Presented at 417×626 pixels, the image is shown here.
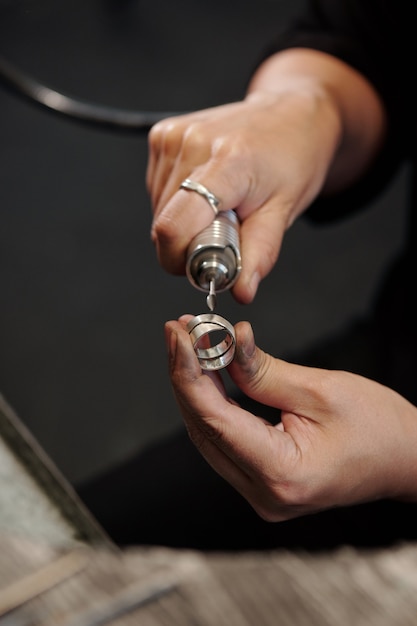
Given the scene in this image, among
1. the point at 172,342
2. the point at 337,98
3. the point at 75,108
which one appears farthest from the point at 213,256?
the point at 75,108

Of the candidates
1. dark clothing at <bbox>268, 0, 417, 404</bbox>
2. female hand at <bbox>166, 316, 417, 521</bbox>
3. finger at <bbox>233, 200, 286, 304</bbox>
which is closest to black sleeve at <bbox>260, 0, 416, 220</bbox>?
dark clothing at <bbox>268, 0, 417, 404</bbox>

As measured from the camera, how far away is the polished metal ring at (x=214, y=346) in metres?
0.37

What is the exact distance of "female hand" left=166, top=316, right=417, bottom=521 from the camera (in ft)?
1.22

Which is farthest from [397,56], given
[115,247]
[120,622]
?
[120,622]

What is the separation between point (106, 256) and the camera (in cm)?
79

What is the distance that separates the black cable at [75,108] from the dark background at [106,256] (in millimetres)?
13

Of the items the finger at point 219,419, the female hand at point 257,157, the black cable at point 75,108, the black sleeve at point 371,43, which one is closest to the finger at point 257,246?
the female hand at point 257,157

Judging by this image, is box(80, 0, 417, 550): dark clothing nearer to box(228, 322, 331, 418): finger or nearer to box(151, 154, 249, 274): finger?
box(228, 322, 331, 418): finger

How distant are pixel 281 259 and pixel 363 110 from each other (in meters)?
0.15

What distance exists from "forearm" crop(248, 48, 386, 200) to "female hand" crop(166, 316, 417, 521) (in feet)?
0.91

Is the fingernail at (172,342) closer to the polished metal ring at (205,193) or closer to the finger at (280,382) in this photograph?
the finger at (280,382)

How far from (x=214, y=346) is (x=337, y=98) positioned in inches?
14.3

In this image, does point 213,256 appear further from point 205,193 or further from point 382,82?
point 382,82

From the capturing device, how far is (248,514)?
1.62ft
